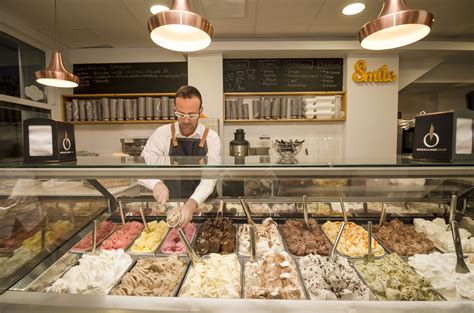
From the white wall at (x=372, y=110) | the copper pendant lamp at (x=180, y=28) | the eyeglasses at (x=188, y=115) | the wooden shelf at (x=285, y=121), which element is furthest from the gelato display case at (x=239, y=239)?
the white wall at (x=372, y=110)

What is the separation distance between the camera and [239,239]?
6.11ft

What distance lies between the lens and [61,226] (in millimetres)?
1863

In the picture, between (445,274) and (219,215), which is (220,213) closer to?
(219,215)

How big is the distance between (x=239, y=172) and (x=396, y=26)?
1334 millimetres

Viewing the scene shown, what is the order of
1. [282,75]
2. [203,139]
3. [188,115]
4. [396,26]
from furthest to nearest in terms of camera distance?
[282,75] < [203,139] < [188,115] < [396,26]

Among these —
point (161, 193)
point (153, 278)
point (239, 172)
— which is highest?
point (239, 172)

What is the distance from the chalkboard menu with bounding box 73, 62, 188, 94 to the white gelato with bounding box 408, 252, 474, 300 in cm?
497

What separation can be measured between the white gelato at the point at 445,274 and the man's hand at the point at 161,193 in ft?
5.22

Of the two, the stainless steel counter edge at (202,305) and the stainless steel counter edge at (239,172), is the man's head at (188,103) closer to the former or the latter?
the stainless steel counter edge at (239,172)

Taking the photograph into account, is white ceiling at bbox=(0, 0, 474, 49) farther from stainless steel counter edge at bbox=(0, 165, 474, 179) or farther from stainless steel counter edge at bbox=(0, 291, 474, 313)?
stainless steel counter edge at bbox=(0, 291, 474, 313)

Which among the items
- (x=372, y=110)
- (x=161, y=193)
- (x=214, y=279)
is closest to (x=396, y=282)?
(x=214, y=279)

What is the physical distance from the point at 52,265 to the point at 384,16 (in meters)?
2.50

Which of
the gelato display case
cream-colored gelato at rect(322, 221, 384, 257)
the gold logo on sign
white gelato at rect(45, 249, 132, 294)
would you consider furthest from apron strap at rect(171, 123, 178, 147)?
the gold logo on sign

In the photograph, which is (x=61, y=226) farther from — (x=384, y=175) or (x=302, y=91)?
(x=302, y=91)
